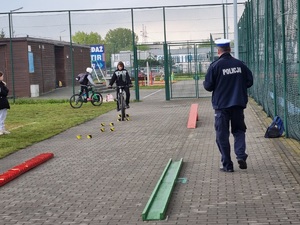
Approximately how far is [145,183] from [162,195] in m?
1.29

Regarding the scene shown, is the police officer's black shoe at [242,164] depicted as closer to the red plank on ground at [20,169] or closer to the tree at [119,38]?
the red plank on ground at [20,169]

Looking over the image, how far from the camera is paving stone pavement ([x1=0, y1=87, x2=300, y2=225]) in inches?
289

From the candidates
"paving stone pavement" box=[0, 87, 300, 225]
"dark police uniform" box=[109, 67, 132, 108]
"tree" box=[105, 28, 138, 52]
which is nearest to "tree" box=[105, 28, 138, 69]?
"tree" box=[105, 28, 138, 52]

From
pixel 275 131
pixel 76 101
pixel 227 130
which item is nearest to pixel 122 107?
pixel 275 131

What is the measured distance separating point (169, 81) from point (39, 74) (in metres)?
11.8

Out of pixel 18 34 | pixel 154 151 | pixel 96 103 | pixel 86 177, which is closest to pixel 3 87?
pixel 154 151

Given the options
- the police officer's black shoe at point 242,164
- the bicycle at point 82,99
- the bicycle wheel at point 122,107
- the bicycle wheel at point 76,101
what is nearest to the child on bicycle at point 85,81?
the bicycle at point 82,99

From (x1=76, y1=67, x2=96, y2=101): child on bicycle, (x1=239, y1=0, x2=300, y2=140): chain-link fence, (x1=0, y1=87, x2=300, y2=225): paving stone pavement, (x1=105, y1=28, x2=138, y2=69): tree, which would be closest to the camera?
(x1=0, y1=87, x2=300, y2=225): paving stone pavement

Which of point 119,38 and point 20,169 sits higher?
point 119,38

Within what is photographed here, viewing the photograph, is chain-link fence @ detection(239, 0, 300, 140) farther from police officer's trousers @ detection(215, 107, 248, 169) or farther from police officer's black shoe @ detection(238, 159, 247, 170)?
police officer's black shoe @ detection(238, 159, 247, 170)

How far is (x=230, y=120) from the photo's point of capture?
10320 mm

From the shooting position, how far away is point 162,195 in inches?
320

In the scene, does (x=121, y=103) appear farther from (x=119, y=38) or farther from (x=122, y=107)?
(x=119, y=38)

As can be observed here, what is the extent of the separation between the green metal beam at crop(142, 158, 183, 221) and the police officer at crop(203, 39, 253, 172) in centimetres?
80
